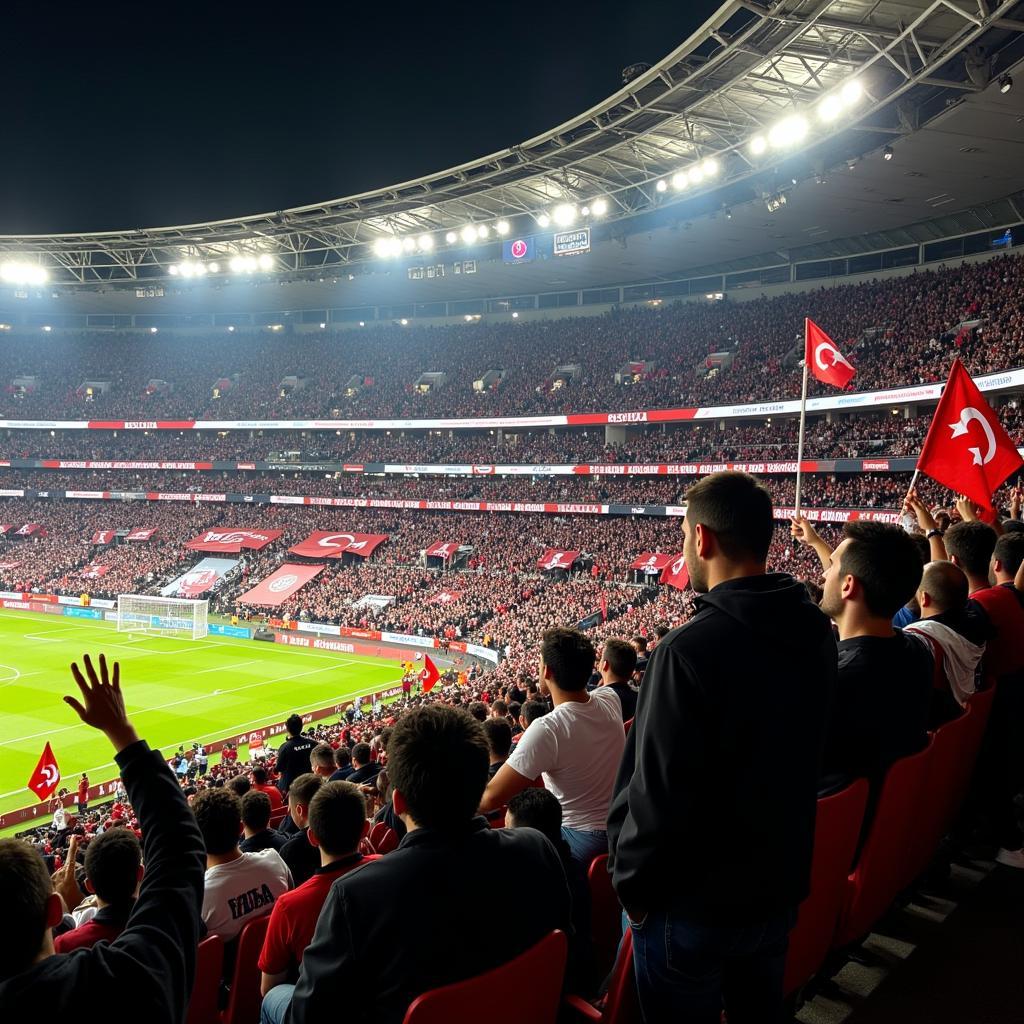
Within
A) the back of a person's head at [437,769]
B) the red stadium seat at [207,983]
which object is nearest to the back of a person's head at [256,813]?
the red stadium seat at [207,983]

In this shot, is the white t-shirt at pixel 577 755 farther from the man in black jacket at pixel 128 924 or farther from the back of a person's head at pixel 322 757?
the back of a person's head at pixel 322 757

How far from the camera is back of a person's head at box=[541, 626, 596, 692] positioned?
4.71m

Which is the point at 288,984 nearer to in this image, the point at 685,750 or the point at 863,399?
the point at 685,750

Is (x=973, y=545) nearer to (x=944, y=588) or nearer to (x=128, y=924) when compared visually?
(x=944, y=588)

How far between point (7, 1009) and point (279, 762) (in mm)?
9103

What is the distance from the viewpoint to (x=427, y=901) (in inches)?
94.0

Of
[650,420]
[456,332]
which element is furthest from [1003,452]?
[456,332]

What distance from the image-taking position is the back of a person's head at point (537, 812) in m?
3.81

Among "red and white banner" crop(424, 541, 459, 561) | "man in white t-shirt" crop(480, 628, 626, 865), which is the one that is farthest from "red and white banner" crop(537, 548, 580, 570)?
"man in white t-shirt" crop(480, 628, 626, 865)

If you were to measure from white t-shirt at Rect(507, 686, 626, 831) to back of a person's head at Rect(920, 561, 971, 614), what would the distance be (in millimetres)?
2106

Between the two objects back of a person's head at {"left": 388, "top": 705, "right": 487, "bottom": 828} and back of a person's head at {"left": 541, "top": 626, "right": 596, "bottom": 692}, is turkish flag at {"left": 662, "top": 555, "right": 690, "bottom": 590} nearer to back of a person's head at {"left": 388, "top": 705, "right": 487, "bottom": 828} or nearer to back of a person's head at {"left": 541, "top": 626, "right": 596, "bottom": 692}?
back of a person's head at {"left": 541, "top": 626, "right": 596, "bottom": 692}

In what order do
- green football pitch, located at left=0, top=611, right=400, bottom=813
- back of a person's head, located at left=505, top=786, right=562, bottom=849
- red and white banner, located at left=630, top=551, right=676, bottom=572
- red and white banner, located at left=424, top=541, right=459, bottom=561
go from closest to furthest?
back of a person's head, located at left=505, top=786, right=562, bottom=849 < green football pitch, located at left=0, top=611, right=400, bottom=813 < red and white banner, located at left=630, top=551, right=676, bottom=572 < red and white banner, located at left=424, top=541, right=459, bottom=561

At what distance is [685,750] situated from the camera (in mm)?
2451

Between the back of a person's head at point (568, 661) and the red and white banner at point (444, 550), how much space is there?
138 feet
